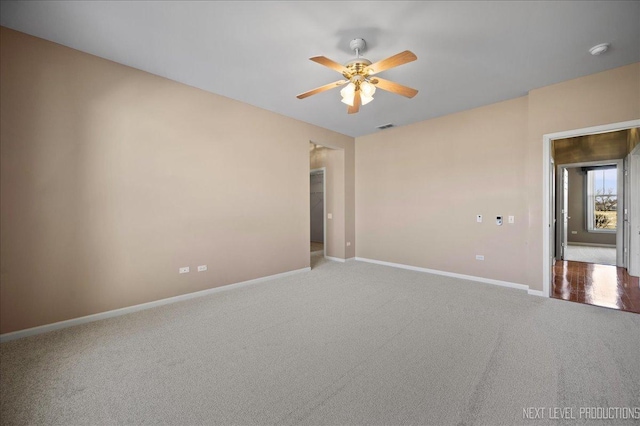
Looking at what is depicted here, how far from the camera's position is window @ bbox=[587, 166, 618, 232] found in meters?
8.32

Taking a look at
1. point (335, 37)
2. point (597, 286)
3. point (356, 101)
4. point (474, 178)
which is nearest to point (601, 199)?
point (597, 286)

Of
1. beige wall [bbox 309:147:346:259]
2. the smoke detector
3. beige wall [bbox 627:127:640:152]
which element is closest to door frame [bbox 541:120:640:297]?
the smoke detector

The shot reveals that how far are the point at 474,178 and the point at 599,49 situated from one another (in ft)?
7.13

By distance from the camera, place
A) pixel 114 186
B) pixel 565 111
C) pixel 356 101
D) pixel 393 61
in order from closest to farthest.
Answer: pixel 393 61, pixel 356 101, pixel 114 186, pixel 565 111

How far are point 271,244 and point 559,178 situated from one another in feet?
23.4

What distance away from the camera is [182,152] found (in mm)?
3693

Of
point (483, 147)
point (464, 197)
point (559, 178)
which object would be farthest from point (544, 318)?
point (559, 178)

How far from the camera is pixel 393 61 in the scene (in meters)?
2.34

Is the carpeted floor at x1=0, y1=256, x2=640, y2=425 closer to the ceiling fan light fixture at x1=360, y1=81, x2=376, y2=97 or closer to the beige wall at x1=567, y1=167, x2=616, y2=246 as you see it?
the ceiling fan light fixture at x1=360, y1=81, x2=376, y2=97

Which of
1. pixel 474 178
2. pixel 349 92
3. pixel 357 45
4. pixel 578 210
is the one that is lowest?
pixel 578 210

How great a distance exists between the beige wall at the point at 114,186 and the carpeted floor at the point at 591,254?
758 cm

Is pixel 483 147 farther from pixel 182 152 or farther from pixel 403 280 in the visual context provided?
pixel 182 152

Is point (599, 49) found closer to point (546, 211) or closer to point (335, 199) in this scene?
point (546, 211)

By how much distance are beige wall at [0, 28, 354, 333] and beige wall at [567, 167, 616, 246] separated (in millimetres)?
10282
